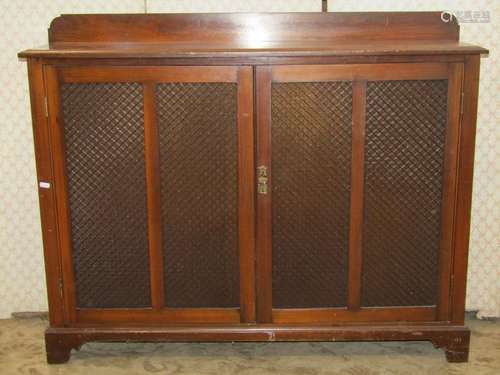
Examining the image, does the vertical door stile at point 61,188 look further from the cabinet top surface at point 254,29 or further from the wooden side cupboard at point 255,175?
the cabinet top surface at point 254,29

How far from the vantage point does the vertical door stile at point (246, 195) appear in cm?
229

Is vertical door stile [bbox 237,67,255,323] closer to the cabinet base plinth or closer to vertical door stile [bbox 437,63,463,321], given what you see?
the cabinet base plinth

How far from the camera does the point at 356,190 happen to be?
2.38 meters

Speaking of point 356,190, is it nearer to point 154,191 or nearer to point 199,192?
point 199,192

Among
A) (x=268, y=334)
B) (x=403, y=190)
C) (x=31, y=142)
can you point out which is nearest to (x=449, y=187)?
(x=403, y=190)

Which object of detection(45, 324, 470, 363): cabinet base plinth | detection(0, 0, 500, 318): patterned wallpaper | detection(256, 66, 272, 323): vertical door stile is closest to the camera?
detection(256, 66, 272, 323): vertical door stile

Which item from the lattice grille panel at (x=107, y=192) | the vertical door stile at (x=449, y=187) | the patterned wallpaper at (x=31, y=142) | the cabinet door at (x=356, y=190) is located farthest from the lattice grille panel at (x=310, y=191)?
the patterned wallpaper at (x=31, y=142)

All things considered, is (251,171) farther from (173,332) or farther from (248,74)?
(173,332)

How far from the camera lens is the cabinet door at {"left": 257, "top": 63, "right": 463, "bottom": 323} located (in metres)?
2.30

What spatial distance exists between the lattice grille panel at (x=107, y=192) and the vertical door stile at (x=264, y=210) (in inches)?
17.7

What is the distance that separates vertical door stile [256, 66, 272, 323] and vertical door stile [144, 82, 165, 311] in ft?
1.28

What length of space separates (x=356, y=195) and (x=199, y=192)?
61 centimetres

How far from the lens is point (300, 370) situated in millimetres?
2521

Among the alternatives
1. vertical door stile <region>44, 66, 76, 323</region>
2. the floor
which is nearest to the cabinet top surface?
vertical door stile <region>44, 66, 76, 323</region>
